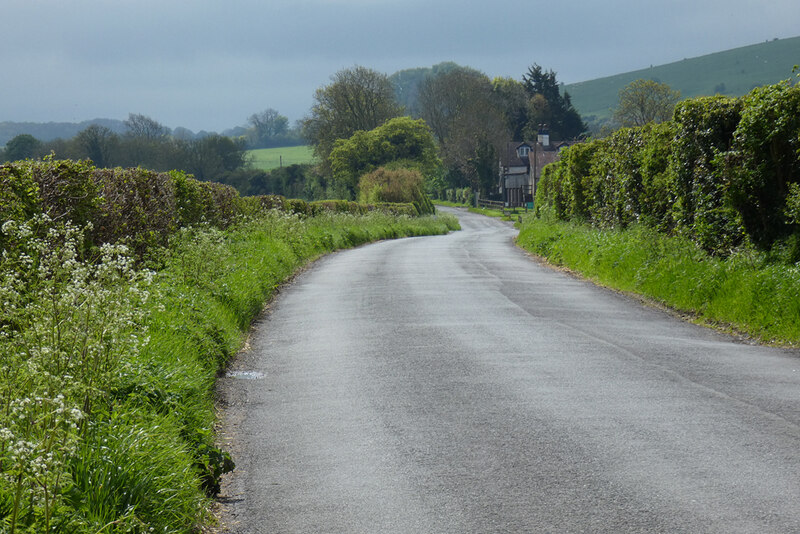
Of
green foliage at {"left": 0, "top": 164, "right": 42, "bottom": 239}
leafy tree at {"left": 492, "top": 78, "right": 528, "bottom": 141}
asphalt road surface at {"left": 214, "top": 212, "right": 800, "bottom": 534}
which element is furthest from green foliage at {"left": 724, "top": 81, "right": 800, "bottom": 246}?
leafy tree at {"left": 492, "top": 78, "right": 528, "bottom": 141}

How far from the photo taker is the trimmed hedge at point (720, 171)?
12125 millimetres

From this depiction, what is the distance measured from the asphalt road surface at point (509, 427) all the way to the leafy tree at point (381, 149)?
2985 inches

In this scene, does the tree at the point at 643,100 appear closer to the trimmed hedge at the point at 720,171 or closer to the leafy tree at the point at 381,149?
the leafy tree at the point at 381,149

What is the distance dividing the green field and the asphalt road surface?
136288mm

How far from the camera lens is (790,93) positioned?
39.2 ft

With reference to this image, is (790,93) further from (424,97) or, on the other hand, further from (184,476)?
(424,97)

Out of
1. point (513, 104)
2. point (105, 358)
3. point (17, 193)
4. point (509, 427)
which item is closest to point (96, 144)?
point (513, 104)

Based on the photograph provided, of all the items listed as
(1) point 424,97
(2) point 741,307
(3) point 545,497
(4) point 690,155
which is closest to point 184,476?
(3) point 545,497

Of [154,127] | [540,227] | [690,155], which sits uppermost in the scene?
[154,127]

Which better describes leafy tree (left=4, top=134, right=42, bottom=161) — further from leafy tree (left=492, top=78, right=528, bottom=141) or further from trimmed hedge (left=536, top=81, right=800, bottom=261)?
leafy tree (left=492, top=78, right=528, bottom=141)

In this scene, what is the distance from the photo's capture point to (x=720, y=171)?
1348 cm

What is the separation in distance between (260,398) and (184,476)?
3087 mm

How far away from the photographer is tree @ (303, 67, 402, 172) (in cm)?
9462

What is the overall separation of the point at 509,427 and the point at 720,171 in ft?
28.9
